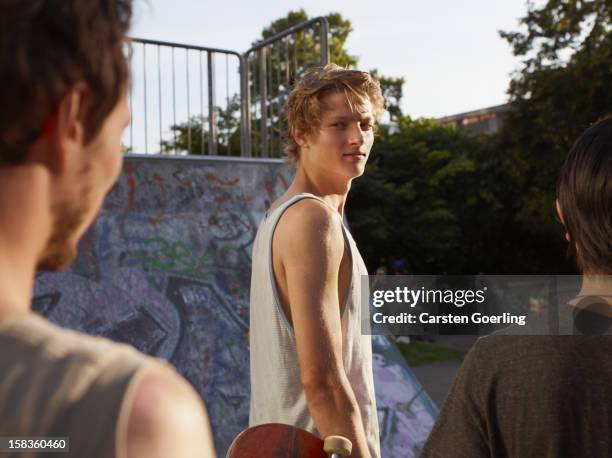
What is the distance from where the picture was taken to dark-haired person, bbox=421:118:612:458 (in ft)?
5.15

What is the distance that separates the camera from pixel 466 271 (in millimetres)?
32312

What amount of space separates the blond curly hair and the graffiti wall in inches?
180

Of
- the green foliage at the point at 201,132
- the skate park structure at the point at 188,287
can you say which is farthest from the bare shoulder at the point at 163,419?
the green foliage at the point at 201,132

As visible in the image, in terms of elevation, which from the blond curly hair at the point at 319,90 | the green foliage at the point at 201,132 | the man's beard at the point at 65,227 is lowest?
the man's beard at the point at 65,227

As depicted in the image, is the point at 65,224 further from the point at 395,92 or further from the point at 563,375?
the point at 395,92

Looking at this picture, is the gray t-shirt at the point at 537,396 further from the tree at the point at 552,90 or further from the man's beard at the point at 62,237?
the tree at the point at 552,90

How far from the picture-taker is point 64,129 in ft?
2.46

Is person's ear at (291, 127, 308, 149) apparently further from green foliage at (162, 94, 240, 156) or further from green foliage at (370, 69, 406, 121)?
green foliage at (370, 69, 406, 121)

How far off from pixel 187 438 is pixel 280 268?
1637mm

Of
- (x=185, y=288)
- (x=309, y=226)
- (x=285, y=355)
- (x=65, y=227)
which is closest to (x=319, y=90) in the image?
(x=309, y=226)

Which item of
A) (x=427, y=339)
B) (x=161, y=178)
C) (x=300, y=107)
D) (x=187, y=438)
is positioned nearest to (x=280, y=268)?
(x=300, y=107)

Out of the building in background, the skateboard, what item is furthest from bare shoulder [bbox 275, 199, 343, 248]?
the building in background

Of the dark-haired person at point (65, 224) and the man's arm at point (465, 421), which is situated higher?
the dark-haired person at point (65, 224)

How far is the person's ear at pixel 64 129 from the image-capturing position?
29.1 inches
